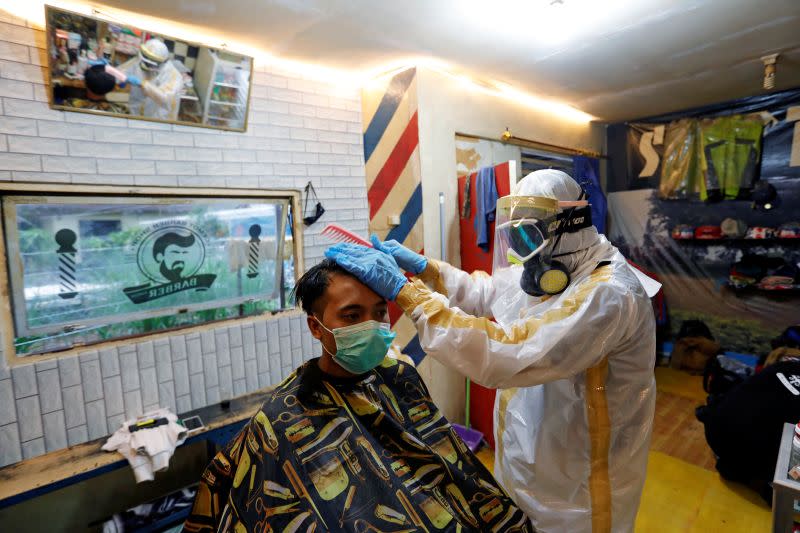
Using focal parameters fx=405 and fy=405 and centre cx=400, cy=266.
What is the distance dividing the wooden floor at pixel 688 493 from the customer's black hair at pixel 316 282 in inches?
80.7

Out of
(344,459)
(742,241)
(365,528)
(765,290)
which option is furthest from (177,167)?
(765,290)

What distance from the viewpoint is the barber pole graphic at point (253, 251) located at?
8.32 feet

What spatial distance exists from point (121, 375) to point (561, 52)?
10.2 ft

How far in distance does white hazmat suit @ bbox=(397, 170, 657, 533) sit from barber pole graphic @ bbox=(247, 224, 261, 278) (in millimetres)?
1529

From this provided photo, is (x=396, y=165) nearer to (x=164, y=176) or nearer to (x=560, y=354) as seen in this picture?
(x=164, y=176)

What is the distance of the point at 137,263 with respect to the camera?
2.14 metres

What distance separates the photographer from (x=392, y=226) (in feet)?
9.80

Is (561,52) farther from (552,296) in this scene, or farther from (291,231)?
(291,231)

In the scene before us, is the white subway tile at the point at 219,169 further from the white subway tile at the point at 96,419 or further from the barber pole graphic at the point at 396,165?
the white subway tile at the point at 96,419

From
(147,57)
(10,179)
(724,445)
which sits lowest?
(724,445)

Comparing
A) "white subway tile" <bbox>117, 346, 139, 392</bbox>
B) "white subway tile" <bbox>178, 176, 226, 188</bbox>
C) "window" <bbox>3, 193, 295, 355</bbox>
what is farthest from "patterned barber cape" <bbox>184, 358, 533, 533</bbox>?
"white subway tile" <bbox>178, 176, 226, 188</bbox>

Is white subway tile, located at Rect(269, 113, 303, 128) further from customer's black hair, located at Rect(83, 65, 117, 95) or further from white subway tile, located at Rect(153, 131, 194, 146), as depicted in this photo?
customer's black hair, located at Rect(83, 65, 117, 95)

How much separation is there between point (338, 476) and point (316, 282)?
0.57m

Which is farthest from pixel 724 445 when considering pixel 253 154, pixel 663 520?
pixel 253 154
